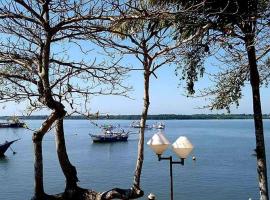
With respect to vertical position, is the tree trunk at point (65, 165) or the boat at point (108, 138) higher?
the tree trunk at point (65, 165)

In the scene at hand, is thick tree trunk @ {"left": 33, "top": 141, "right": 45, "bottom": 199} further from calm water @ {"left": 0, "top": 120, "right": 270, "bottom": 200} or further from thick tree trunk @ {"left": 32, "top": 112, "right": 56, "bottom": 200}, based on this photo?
calm water @ {"left": 0, "top": 120, "right": 270, "bottom": 200}

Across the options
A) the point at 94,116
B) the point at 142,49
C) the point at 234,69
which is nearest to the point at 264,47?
the point at 234,69

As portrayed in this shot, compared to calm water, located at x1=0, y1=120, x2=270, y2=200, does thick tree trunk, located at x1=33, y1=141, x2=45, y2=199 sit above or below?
above

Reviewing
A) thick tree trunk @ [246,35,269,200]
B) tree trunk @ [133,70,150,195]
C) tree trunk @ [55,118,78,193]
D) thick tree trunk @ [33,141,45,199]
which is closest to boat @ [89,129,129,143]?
thick tree trunk @ [246,35,269,200]

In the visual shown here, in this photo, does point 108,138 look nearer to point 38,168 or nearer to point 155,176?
point 155,176

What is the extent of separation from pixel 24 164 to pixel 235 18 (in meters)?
40.5

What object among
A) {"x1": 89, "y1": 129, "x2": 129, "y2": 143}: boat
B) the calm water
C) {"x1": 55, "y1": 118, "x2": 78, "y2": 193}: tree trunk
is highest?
{"x1": 55, "y1": 118, "x2": 78, "y2": 193}: tree trunk

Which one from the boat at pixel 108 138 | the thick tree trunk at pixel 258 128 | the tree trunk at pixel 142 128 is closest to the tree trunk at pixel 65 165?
the tree trunk at pixel 142 128

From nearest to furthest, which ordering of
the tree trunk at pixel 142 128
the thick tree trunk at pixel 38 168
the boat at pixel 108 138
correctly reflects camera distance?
the thick tree trunk at pixel 38 168 < the tree trunk at pixel 142 128 < the boat at pixel 108 138

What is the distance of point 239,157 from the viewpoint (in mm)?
50031

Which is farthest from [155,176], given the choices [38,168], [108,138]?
[108,138]

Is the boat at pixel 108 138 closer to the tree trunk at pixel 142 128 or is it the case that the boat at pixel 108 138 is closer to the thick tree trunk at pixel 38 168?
the tree trunk at pixel 142 128

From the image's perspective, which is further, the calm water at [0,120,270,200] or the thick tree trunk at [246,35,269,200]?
the calm water at [0,120,270,200]

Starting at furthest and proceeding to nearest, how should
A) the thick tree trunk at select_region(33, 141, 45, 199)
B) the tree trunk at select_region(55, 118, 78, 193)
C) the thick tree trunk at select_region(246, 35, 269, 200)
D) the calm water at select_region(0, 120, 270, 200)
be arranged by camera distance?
the calm water at select_region(0, 120, 270, 200)
the thick tree trunk at select_region(246, 35, 269, 200)
the tree trunk at select_region(55, 118, 78, 193)
the thick tree trunk at select_region(33, 141, 45, 199)
